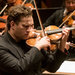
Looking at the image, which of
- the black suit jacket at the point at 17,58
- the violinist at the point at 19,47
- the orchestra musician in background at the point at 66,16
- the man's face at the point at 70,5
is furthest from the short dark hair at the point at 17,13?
the man's face at the point at 70,5

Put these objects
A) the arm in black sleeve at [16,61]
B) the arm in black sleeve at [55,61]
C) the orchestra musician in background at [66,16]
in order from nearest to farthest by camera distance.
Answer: the arm in black sleeve at [16,61], the arm in black sleeve at [55,61], the orchestra musician in background at [66,16]

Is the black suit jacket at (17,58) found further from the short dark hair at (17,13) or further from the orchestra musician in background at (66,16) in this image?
the orchestra musician in background at (66,16)

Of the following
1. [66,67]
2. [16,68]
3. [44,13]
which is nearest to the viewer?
[16,68]

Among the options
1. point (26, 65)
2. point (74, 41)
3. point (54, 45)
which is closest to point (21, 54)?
point (26, 65)

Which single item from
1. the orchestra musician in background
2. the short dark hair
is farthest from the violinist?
the orchestra musician in background

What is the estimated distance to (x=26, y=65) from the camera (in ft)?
3.22

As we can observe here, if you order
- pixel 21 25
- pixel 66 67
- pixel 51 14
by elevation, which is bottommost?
pixel 66 67

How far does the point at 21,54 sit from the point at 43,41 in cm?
17

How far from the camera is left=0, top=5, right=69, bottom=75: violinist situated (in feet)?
3.23

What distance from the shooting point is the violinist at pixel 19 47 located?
0.98 m

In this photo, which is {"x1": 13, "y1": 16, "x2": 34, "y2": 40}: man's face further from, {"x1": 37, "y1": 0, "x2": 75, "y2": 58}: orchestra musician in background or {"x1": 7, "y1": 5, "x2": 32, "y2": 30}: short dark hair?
{"x1": 37, "y1": 0, "x2": 75, "y2": 58}: orchestra musician in background

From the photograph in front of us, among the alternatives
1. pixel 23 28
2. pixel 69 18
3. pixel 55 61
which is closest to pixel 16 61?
pixel 23 28

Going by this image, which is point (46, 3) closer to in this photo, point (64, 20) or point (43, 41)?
point (64, 20)

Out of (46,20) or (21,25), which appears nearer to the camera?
(21,25)
